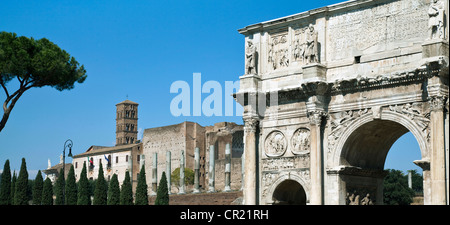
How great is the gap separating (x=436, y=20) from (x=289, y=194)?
24.2 ft

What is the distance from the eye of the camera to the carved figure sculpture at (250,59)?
76.4 ft

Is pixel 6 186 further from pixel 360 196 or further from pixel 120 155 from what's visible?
pixel 120 155

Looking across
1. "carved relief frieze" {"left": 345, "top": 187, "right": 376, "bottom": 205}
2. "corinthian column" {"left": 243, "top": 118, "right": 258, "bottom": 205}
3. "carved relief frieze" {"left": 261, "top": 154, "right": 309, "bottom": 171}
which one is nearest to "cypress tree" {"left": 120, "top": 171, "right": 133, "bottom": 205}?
"corinthian column" {"left": 243, "top": 118, "right": 258, "bottom": 205}

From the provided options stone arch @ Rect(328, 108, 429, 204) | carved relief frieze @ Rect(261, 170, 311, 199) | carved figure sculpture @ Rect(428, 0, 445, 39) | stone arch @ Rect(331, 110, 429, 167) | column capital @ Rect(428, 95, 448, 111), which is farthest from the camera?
carved relief frieze @ Rect(261, 170, 311, 199)

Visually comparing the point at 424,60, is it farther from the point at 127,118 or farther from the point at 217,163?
the point at 127,118

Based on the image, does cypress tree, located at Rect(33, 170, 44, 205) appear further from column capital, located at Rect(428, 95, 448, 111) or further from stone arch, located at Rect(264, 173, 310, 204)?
column capital, located at Rect(428, 95, 448, 111)

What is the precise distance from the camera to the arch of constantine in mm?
19250

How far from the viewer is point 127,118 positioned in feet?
343

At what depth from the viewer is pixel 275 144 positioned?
22.9 meters

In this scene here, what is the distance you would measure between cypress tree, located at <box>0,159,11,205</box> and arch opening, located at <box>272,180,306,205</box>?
22.6 m

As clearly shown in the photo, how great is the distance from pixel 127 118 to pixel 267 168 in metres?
83.1
